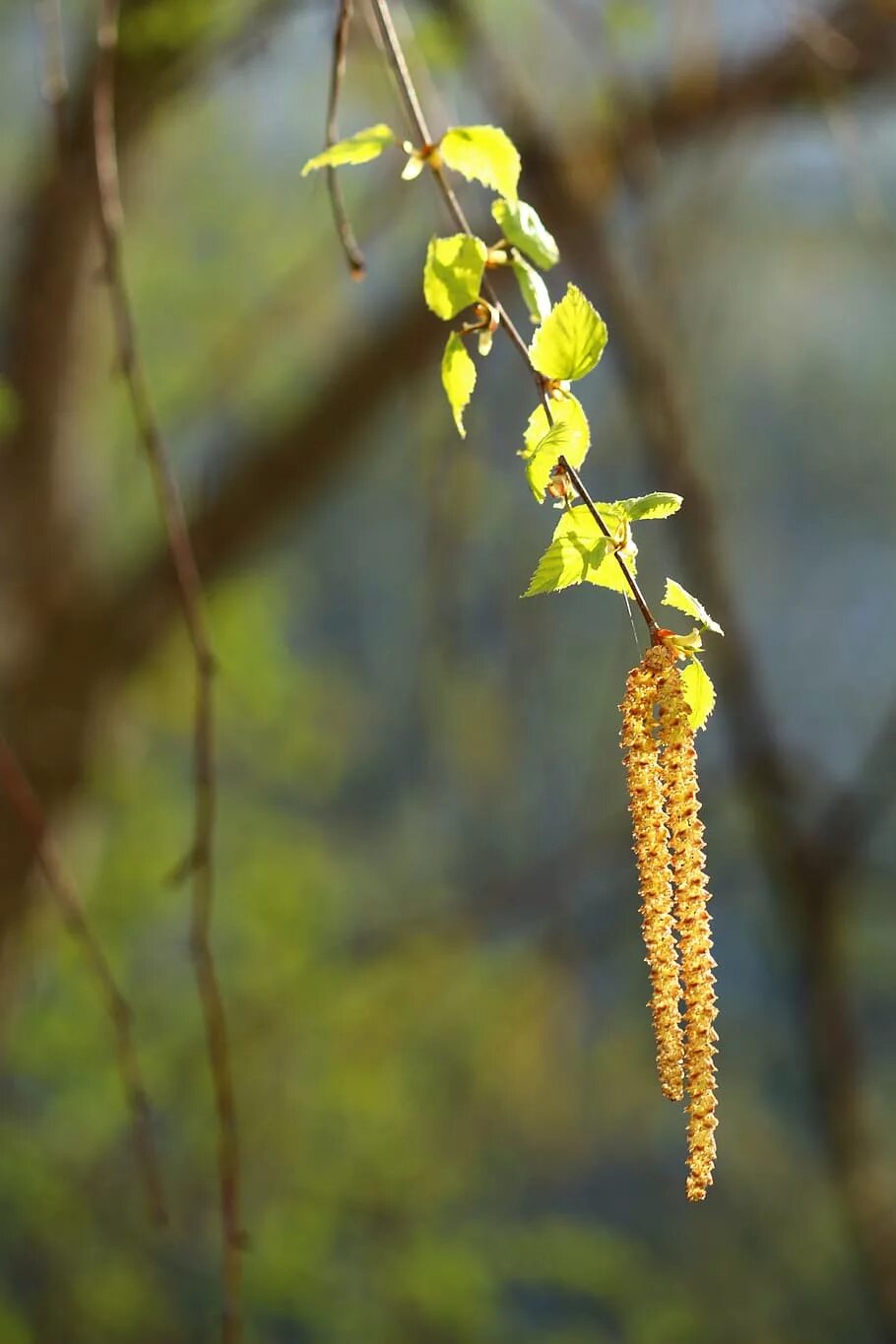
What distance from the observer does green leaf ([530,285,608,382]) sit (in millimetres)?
331

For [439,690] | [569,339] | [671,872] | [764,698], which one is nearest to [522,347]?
[569,339]

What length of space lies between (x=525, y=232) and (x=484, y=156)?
4 cm

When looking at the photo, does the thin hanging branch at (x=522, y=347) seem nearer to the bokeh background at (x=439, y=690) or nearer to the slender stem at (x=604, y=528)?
the slender stem at (x=604, y=528)

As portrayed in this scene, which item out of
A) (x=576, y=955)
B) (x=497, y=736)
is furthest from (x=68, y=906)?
(x=497, y=736)

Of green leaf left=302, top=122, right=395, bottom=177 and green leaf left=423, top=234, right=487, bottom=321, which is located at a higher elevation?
green leaf left=302, top=122, right=395, bottom=177

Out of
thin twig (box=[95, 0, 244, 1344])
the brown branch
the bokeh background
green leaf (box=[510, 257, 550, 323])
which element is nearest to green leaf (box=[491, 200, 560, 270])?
green leaf (box=[510, 257, 550, 323])

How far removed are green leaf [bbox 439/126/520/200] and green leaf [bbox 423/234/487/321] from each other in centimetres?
3

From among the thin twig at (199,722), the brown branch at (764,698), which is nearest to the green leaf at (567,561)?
the thin twig at (199,722)

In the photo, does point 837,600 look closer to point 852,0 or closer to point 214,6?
point 852,0

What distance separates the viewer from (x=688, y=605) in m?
0.34

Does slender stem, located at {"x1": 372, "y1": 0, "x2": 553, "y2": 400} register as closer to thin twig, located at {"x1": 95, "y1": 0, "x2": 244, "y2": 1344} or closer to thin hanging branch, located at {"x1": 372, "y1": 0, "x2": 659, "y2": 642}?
thin hanging branch, located at {"x1": 372, "y1": 0, "x2": 659, "y2": 642}

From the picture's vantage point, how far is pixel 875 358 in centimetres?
350

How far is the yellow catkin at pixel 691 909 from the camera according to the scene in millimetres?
331

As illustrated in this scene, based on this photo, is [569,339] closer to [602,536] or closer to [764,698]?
[602,536]
